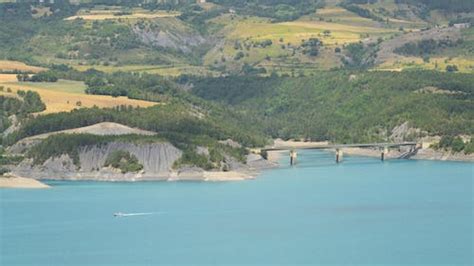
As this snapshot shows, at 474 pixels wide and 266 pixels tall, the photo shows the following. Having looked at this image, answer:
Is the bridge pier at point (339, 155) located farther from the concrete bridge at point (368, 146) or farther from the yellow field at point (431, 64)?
the yellow field at point (431, 64)

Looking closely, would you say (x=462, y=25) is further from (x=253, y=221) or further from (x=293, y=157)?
(x=253, y=221)

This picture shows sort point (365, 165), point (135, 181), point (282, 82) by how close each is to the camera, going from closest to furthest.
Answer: point (135, 181) → point (365, 165) → point (282, 82)

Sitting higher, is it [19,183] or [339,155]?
[19,183]

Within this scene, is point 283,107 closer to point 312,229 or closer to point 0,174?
point 0,174

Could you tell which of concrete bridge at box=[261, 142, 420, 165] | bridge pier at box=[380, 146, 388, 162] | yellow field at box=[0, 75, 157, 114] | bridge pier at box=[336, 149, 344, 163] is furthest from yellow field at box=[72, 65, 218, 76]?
bridge pier at box=[336, 149, 344, 163]

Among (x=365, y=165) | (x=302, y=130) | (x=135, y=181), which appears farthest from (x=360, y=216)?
(x=302, y=130)

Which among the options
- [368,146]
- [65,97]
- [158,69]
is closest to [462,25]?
[158,69]
